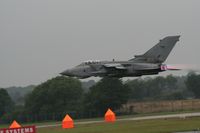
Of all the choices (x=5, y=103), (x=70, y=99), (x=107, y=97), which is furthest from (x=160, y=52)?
(x=5, y=103)

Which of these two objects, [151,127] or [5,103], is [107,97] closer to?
[5,103]

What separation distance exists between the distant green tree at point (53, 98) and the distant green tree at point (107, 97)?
512 centimetres

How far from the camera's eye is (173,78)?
19125 centimetres

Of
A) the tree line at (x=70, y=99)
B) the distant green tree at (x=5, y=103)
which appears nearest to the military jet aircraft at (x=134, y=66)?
the tree line at (x=70, y=99)

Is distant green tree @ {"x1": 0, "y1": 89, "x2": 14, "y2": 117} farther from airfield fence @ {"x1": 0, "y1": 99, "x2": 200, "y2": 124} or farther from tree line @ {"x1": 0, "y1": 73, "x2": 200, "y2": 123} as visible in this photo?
airfield fence @ {"x1": 0, "y1": 99, "x2": 200, "y2": 124}

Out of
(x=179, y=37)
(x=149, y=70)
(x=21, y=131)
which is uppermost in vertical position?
(x=179, y=37)

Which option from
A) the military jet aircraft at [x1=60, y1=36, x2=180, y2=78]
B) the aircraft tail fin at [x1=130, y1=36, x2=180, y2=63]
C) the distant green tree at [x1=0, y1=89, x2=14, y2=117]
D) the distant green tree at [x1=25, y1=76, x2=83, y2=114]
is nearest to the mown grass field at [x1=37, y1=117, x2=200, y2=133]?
the military jet aircraft at [x1=60, y1=36, x2=180, y2=78]

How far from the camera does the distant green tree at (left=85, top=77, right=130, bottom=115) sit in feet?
283

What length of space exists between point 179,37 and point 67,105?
4545cm

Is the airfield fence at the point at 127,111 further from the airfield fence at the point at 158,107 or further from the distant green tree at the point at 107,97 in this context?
the distant green tree at the point at 107,97

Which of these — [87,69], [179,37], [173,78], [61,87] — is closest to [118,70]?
[87,69]

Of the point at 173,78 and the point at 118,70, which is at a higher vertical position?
the point at 173,78

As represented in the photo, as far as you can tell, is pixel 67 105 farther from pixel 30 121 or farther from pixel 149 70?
pixel 149 70

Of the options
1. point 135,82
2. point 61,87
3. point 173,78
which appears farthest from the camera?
point 173,78
